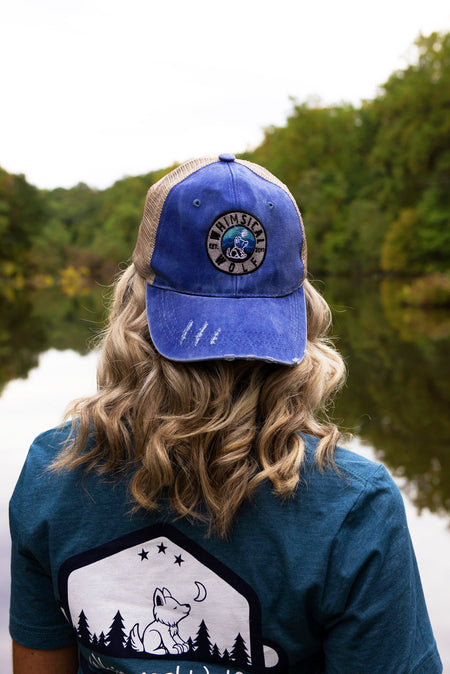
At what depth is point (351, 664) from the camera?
1.03 meters

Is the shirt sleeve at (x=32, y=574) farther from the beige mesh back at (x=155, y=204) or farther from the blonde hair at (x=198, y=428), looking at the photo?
the beige mesh back at (x=155, y=204)

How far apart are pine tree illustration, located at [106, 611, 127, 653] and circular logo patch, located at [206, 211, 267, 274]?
60cm

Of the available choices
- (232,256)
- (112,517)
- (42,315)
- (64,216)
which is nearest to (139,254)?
(232,256)

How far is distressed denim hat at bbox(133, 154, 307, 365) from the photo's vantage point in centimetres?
110

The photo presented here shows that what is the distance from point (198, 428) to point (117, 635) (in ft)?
1.19

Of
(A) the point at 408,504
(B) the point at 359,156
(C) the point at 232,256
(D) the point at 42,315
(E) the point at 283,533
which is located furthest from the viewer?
(B) the point at 359,156

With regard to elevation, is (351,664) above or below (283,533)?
below

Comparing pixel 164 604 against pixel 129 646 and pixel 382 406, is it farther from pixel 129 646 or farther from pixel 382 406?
pixel 382 406

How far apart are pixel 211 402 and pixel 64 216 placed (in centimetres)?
9171

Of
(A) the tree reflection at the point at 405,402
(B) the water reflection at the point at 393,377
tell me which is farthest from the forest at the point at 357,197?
(A) the tree reflection at the point at 405,402

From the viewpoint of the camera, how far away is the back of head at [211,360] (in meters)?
1.06

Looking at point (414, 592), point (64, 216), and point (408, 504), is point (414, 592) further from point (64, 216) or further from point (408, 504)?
point (64, 216)

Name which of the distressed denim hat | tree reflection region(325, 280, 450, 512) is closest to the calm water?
tree reflection region(325, 280, 450, 512)

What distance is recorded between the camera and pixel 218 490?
3.45ft
